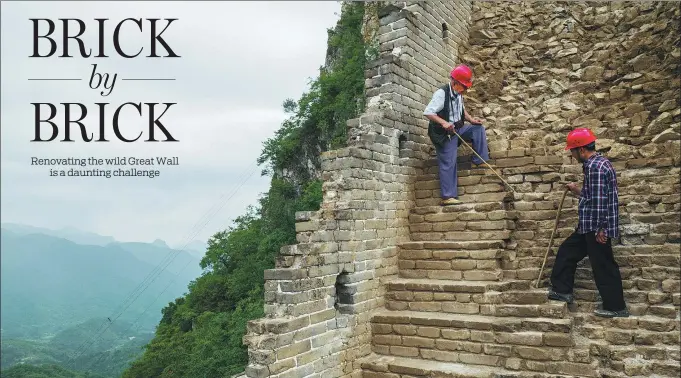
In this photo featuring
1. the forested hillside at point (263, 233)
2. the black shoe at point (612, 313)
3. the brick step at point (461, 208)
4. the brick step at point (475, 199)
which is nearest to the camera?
the black shoe at point (612, 313)

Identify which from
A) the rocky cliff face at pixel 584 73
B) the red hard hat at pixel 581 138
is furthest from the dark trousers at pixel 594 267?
the rocky cliff face at pixel 584 73

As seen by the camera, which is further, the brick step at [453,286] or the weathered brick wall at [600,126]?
the brick step at [453,286]

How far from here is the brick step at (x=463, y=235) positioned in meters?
5.99

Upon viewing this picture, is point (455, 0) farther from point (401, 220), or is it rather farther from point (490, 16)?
point (401, 220)

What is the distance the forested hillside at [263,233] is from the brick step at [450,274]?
12.6 ft

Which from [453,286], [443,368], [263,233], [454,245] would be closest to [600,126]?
[454,245]

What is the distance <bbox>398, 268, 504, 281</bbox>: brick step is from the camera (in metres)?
5.75

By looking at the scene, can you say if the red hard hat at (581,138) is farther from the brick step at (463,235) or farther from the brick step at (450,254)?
the brick step at (450,254)

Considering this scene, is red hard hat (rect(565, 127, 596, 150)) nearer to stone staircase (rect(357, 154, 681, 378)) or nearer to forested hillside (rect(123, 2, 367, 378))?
stone staircase (rect(357, 154, 681, 378))

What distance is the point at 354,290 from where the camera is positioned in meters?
5.71

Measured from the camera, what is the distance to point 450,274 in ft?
19.7

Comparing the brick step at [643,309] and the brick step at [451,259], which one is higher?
the brick step at [451,259]

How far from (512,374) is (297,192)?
877 cm

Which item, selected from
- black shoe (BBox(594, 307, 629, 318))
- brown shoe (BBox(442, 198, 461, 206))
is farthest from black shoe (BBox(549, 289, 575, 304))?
brown shoe (BBox(442, 198, 461, 206))
